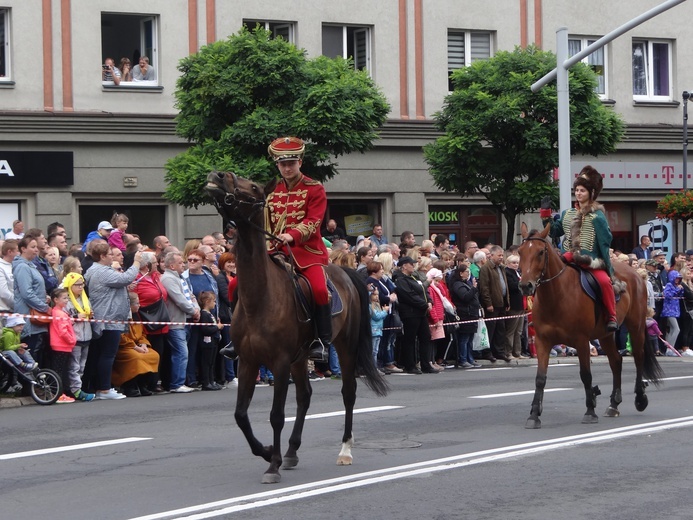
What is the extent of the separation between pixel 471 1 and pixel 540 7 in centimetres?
227

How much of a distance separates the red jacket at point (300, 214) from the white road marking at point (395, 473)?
195 cm

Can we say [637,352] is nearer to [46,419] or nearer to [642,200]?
[46,419]

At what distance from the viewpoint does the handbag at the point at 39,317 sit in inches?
679

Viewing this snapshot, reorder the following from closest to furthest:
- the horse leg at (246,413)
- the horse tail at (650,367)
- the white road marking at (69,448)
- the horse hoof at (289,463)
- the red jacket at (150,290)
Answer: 1. the horse leg at (246,413)
2. the horse hoof at (289,463)
3. the white road marking at (69,448)
4. the horse tail at (650,367)
5. the red jacket at (150,290)

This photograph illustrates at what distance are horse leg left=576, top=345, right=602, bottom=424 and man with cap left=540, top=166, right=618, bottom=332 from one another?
473 millimetres

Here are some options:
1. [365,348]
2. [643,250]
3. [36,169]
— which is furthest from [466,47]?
[365,348]

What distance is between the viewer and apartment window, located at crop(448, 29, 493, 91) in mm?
35125

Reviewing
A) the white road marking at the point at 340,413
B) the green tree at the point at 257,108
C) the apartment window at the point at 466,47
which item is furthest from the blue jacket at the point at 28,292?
the apartment window at the point at 466,47

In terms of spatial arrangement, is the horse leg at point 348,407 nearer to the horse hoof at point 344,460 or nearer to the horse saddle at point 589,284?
the horse hoof at point 344,460

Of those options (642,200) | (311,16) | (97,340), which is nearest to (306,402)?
(97,340)

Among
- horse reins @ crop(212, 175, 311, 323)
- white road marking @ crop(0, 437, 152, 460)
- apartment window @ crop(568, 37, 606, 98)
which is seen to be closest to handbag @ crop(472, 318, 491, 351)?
white road marking @ crop(0, 437, 152, 460)

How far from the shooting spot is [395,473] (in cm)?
1039

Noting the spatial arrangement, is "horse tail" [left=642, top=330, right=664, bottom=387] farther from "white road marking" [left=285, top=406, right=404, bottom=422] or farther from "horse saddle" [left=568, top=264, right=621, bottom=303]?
"white road marking" [left=285, top=406, right=404, bottom=422]

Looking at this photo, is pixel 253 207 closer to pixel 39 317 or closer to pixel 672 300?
pixel 39 317
